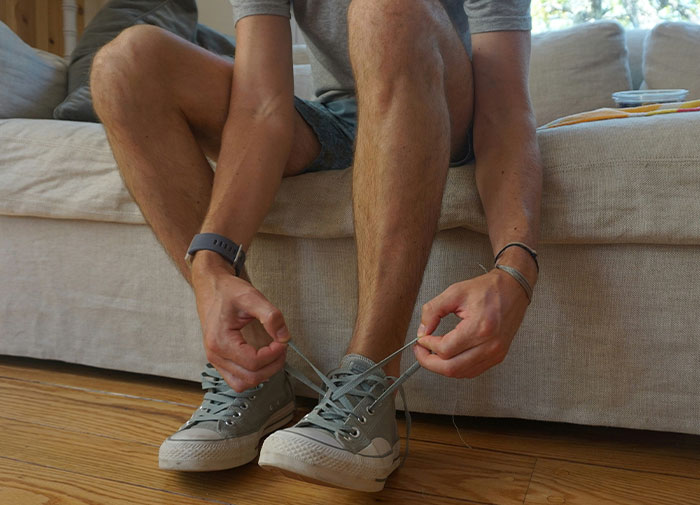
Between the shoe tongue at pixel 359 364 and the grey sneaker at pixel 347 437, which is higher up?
the shoe tongue at pixel 359 364

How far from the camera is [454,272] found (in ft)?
3.24

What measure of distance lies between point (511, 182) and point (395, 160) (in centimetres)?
16

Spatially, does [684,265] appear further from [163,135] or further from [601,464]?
[163,135]

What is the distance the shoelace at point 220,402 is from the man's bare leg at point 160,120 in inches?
3.1

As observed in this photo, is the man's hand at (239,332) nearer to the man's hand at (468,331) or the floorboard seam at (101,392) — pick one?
the man's hand at (468,331)

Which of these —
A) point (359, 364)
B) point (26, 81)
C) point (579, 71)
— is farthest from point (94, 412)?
point (579, 71)

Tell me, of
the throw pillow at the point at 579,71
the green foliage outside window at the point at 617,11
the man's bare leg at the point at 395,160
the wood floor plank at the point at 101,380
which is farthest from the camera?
the green foliage outside window at the point at 617,11

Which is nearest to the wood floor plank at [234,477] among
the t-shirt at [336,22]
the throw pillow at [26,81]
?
the t-shirt at [336,22]

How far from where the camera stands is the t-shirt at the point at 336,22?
1.01m

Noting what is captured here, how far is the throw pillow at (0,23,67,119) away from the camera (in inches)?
62.1

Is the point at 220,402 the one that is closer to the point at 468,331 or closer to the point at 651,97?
the point at 468,331

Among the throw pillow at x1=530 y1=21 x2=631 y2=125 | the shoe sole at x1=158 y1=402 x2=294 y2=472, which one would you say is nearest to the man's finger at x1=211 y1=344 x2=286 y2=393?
the shoe sole at x1=158 y1=402 x2=294 y2=472

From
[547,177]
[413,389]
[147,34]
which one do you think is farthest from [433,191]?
[147,34]

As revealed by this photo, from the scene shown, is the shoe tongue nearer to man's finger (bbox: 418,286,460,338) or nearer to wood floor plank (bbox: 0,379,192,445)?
man's finger (bbox: 418,286,460,338)
